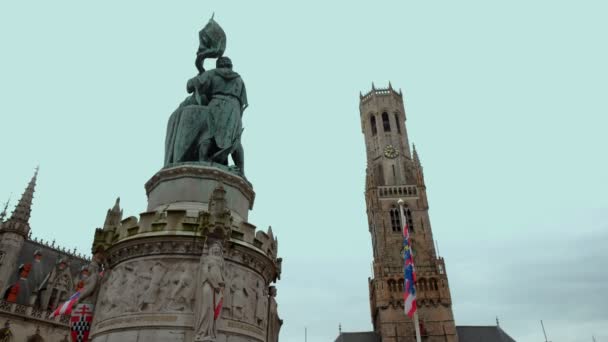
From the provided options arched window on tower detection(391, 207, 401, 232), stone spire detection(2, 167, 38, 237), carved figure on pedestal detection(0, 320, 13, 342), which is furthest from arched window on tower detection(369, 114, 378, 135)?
carved figure on pedestal detection(0, 320, 13, 342)

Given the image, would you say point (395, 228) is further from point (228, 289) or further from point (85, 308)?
point (85, 308)

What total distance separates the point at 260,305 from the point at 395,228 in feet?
180

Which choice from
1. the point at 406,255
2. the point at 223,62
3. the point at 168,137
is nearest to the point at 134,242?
the point at 168,137

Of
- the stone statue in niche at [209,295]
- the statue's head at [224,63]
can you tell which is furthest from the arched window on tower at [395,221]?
the stone statue in niche at [209,295]

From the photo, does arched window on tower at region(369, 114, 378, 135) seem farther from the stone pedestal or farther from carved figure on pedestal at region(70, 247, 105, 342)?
carved figure on pedestal at region(70, 247, 105, 342)

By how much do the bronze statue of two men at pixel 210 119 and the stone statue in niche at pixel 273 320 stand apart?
318 centimetres

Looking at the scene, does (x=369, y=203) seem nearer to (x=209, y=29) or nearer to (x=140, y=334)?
(x=209, y=29)

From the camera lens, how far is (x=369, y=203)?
6456cm

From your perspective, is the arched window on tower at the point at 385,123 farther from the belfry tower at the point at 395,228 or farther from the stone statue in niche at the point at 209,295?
the stone statue in niche at the point at 209,295

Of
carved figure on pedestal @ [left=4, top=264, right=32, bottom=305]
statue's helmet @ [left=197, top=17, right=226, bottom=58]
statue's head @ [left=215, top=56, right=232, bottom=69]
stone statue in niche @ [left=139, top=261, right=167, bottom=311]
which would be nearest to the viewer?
stone statue in niche @ [left=139, top=261, right=167, bottom=311]

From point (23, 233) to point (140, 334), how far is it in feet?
109

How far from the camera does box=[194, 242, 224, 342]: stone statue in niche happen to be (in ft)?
20.3

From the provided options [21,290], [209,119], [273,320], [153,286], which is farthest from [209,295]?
[21,290]

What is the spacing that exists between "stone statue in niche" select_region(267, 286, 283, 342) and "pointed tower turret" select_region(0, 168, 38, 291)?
30.7 metres
